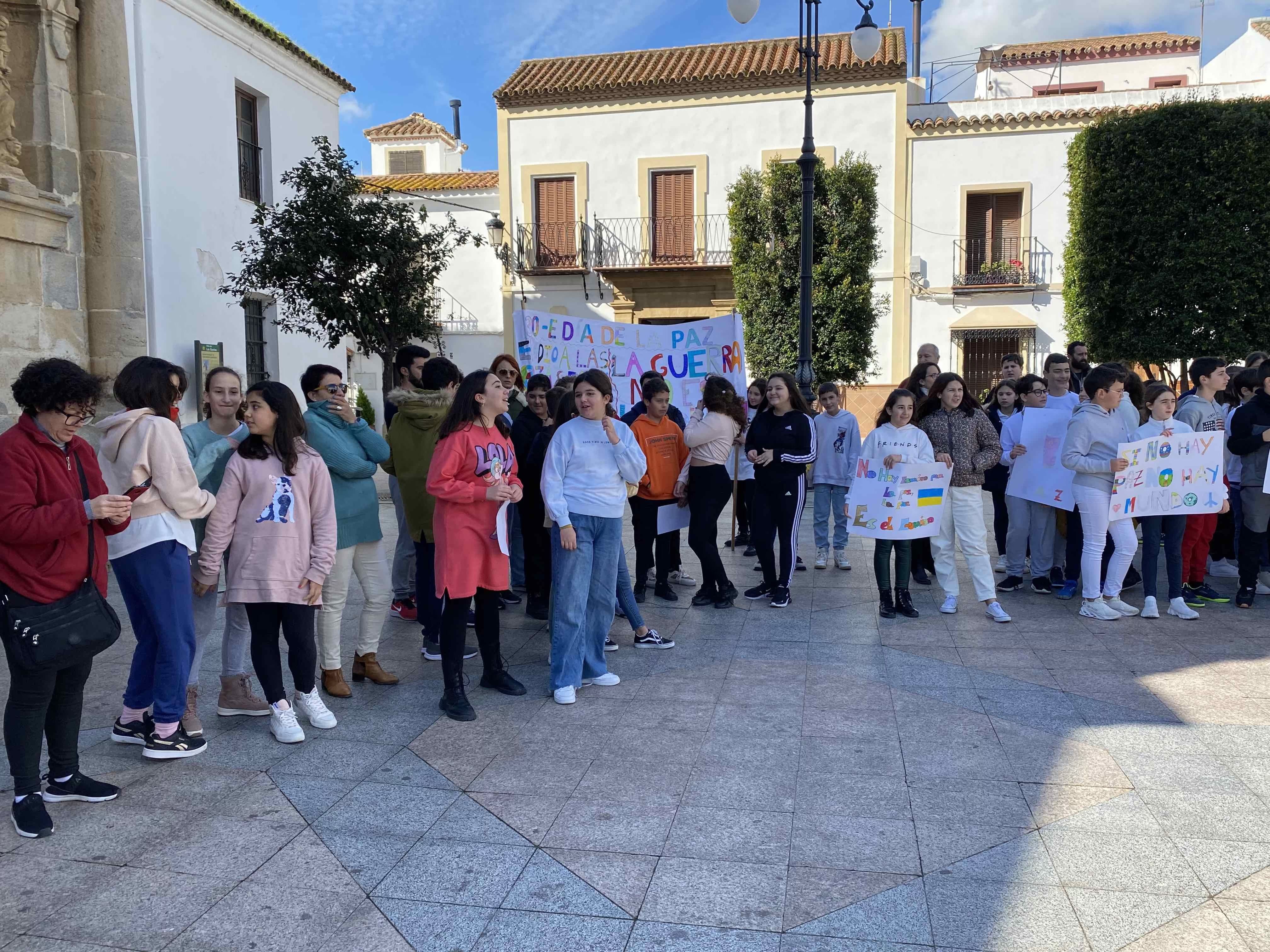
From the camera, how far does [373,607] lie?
17.5 ft

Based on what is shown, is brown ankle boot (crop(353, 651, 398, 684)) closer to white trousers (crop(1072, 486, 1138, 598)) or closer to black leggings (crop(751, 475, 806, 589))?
black leggings (crop(751, 475, 806, 589))

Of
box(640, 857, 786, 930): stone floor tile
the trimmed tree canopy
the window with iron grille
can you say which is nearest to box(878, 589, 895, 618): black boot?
box(640, 857, 786, 930): stone floor tile

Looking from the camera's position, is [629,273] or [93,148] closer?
[93,148]

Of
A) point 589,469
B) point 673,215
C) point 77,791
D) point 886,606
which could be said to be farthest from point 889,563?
point 673,215

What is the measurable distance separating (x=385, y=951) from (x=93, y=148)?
30.2ft

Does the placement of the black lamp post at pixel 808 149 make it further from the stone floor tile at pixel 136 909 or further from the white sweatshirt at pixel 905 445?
the stone floor tile at pixel 136 909

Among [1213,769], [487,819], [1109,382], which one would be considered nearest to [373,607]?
[487,819]

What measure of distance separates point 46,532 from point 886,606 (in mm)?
5259

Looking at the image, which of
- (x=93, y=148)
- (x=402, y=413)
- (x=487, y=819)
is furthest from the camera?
(x=93, y=148)

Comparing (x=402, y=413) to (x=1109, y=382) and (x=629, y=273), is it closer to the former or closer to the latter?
(x=1109, y=382)

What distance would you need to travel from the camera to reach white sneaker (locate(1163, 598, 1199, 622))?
673 centimetres

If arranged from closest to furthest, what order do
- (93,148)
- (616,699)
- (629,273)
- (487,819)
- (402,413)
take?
(487,819)
(616,699)
(402,413)
(93,148)
(629,273)

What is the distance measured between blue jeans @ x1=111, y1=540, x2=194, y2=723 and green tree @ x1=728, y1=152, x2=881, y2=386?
15.1 metres

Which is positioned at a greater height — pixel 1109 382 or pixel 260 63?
pixel 260 63
